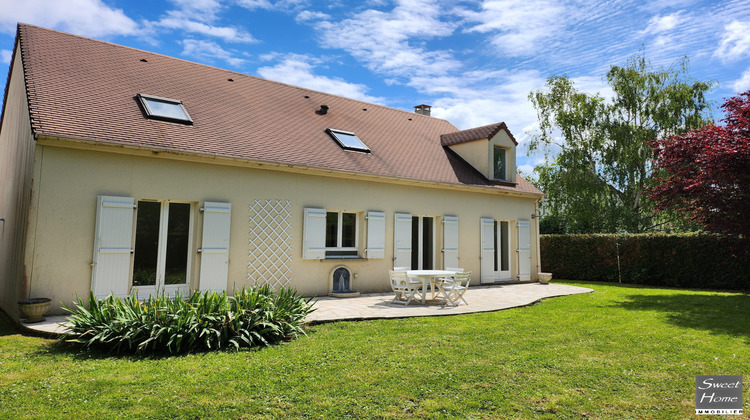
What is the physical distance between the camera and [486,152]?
14.3 metres

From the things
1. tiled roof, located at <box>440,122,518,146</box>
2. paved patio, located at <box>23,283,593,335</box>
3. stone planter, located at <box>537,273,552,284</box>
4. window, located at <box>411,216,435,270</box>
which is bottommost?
paved patio, located at <box>23,283,593,335</box>

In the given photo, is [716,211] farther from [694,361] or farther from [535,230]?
[694,361]

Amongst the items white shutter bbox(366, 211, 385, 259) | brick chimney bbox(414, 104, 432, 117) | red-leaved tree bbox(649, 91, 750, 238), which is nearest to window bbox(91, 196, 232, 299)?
white shutter bbox(366, 211, 385, 259)

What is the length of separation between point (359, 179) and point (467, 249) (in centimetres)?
415

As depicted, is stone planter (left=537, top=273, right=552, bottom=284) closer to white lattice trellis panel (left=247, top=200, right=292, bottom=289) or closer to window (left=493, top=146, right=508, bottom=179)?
window (left=493, top=146, right=508, bottom=179)

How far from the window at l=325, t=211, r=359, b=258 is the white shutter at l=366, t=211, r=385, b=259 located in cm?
38

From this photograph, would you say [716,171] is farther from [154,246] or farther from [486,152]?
[154,246]

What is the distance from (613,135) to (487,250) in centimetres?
1190

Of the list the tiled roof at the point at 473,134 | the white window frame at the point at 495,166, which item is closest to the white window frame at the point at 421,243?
the white window frame at the point at 495,166

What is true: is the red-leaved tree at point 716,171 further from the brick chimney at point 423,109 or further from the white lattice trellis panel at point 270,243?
the white lattice trellis panel at point 270,243

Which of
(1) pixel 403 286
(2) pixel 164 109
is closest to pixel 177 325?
(1) pixel 403 286

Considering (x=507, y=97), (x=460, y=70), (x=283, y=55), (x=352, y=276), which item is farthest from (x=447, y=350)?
(x=507, y=97)

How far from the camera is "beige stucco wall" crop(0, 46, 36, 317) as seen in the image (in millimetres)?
7957

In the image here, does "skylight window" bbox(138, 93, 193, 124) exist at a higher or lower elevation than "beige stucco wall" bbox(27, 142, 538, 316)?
higher
